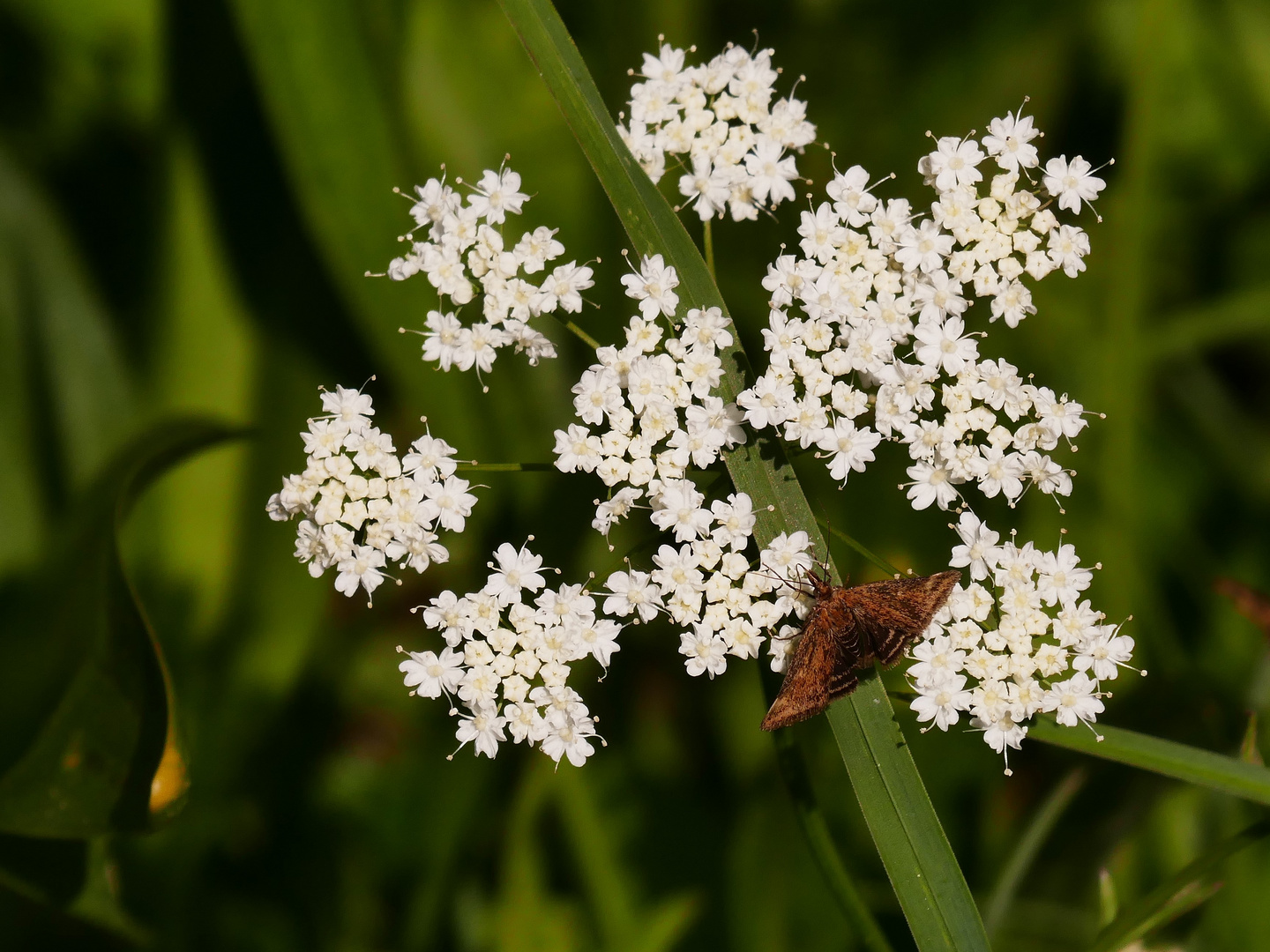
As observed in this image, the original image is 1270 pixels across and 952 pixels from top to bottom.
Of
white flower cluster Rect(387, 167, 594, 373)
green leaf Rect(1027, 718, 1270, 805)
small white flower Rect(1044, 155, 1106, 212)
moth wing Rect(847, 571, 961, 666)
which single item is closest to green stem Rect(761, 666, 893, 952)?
moth wing Rect(847, 571, 961, 666)

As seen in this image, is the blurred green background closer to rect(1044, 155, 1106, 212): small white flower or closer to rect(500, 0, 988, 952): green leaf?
rect(500, 0, 988, 952): green leaf

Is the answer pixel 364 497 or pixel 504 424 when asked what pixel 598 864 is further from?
pixel 364 497

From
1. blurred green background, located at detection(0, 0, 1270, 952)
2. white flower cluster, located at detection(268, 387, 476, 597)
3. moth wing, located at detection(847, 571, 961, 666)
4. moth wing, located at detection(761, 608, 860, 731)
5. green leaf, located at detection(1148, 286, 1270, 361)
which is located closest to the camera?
moth wing, located at detection(761, 608, 860, 731)

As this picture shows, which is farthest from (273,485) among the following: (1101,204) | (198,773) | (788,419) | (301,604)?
(1101,204)

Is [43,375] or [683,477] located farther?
[43,375]

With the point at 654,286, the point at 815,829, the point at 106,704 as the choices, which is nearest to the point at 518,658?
the point at 815,829

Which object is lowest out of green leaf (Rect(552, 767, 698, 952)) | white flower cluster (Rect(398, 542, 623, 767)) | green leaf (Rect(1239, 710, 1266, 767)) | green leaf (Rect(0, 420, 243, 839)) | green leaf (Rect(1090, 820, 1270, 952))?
green leaf (Rect(1090, 820, 1270, 952))
